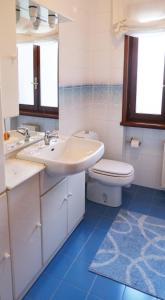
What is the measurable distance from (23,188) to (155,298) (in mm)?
1081

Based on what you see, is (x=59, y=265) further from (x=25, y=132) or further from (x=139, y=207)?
(x=139, y=207)

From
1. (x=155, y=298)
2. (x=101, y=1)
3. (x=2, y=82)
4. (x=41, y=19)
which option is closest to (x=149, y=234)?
(x=155, y=298)

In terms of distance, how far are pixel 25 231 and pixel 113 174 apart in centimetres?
114

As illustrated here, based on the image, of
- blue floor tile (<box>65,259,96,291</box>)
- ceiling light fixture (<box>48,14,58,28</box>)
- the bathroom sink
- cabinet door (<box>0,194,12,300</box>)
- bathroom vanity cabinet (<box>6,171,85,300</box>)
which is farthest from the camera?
ceiling light fixture (<box>48,14,58,28</box>)

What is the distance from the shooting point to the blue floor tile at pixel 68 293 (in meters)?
1.60

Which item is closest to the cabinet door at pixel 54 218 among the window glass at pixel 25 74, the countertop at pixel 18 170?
the countertop at pixel 18 170

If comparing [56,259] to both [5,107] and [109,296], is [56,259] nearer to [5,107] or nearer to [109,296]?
[109,296]

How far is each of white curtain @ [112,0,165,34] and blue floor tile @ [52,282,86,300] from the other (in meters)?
2.28

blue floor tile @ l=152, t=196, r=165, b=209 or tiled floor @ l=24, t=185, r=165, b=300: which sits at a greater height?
blue floor tile @ l=152, t=196, r=165, b=209

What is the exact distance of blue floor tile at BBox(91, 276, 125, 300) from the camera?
1609 mm

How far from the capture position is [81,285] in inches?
66.4

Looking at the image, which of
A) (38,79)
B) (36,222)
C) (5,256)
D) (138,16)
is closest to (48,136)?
(38,79)

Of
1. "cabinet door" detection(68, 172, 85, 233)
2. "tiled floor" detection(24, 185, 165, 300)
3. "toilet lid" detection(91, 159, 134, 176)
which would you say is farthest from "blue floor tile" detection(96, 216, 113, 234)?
"toilet lid" detection(91, 159, 134, 176)

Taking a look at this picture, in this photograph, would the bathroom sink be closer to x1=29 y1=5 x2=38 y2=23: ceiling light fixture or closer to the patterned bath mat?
the patterned bath mat
